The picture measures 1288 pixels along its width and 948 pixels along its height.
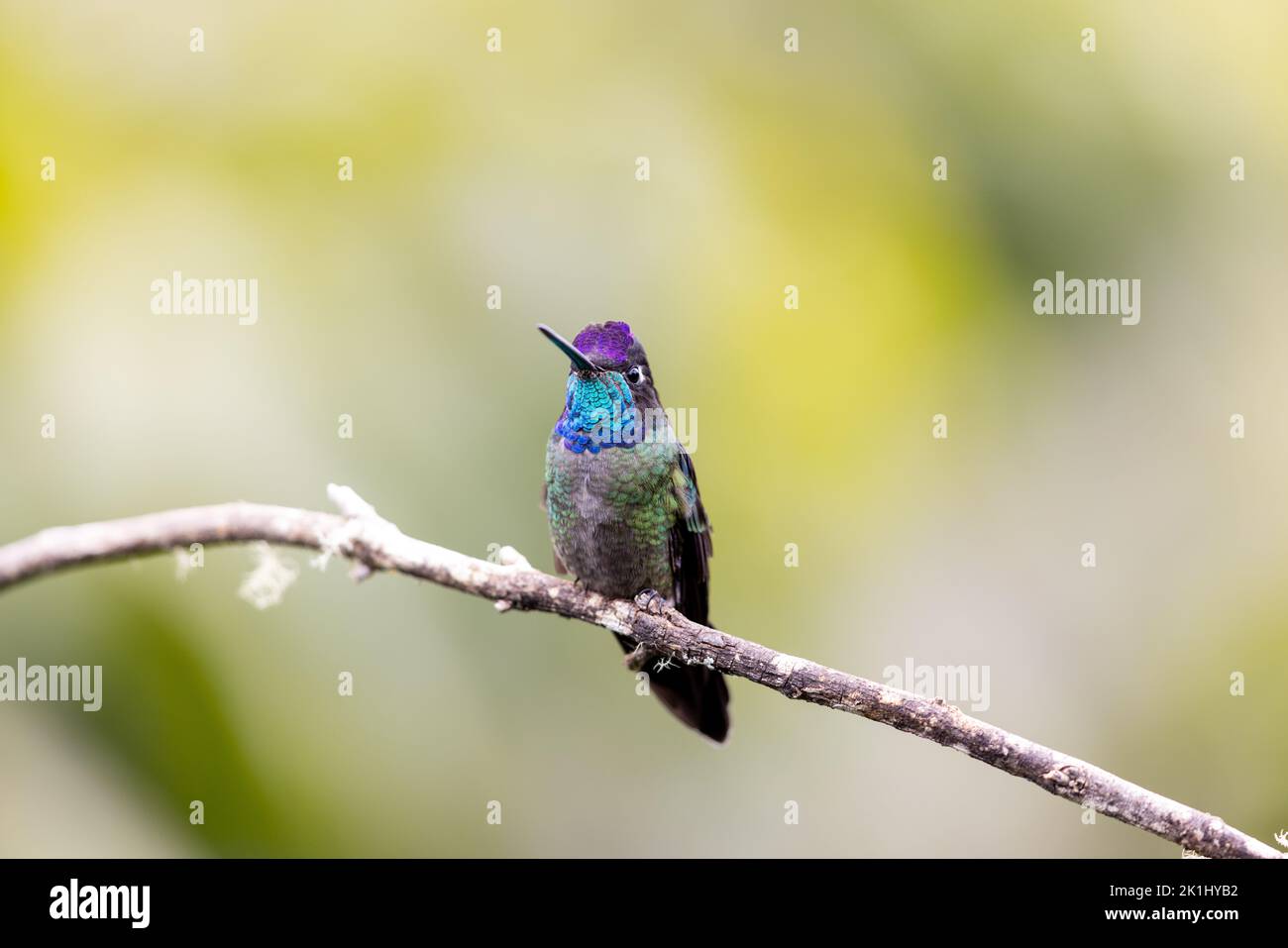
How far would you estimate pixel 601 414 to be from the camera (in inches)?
124

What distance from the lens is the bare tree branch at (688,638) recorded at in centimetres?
216

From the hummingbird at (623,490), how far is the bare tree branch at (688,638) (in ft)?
1.24

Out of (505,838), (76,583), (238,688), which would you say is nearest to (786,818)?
(505,838)

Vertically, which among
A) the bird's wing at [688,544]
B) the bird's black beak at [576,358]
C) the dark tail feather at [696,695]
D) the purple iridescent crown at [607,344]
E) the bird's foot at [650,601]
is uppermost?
the purple iridescent crown at [607,344]

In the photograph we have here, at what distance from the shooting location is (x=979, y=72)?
6.04m

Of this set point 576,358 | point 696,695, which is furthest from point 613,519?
point 696,695

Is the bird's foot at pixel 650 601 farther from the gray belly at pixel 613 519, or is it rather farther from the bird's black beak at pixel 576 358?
the bird's black beak at pixel 576 358

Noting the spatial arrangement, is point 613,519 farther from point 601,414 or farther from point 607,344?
point 607,344

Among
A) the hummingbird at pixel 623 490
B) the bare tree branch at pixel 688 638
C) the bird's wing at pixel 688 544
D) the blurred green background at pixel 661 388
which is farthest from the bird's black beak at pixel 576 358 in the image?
the blurred green background at pixel 661 388

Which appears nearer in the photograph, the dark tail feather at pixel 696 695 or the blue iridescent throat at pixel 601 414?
the blue iridescent throat at pixel 601 414

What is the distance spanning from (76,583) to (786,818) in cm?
328

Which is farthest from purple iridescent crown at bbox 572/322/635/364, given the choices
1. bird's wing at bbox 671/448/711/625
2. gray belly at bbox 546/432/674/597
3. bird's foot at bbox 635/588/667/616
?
bird's foot at bbox 635/588/667/616

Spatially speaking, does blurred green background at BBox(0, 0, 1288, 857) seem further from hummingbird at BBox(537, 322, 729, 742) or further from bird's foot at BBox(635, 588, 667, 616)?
bird's foot at BBox(635, 588, 667, 616)

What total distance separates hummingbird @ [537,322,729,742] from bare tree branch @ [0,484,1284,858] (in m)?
0.38
